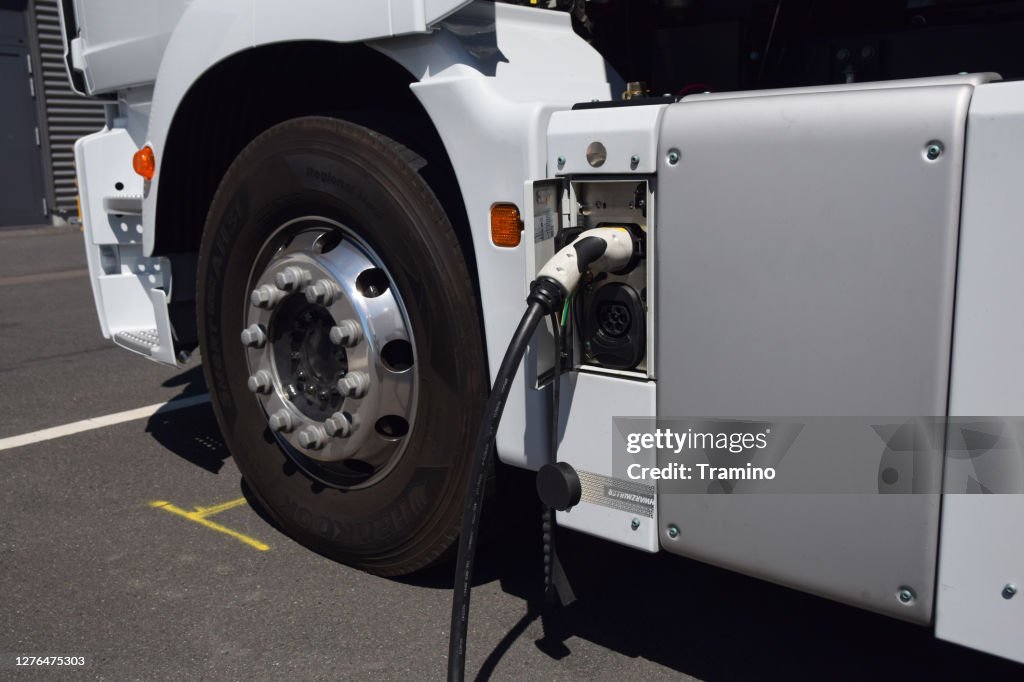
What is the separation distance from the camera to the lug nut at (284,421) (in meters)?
2.78

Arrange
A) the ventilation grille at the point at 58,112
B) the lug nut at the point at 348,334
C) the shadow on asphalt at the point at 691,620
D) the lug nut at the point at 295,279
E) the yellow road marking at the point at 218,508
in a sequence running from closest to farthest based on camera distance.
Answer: the shadow on asphalt at the point at 691,620
the lug nut at the point at 348,334
the lug nut at the point at 295,279
the yellow road marking at the point at 218,508
the ventilation grille at the point at 58,112

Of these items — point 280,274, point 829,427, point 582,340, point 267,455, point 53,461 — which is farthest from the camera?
point 53,461

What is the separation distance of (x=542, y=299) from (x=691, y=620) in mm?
1080

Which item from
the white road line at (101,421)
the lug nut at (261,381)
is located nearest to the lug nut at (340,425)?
the lug nut at (261,381)

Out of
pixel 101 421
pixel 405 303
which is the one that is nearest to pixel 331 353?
pixel 405 303

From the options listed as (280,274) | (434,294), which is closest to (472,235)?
(434,294)

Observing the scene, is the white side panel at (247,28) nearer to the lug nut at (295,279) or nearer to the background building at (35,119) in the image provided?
the lug nut at (295,279)

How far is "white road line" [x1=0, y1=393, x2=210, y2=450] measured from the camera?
163 inches

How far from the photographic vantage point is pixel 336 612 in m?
2.63

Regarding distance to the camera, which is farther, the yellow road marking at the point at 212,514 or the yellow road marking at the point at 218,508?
the yellow road marking at the point at 218,508

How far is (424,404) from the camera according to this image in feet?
8.21

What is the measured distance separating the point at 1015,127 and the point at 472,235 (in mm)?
1178

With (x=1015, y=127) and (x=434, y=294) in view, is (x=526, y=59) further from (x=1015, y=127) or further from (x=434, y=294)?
(x=1015, y=127)

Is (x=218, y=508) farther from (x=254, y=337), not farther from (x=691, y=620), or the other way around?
(x=691, y=620)
